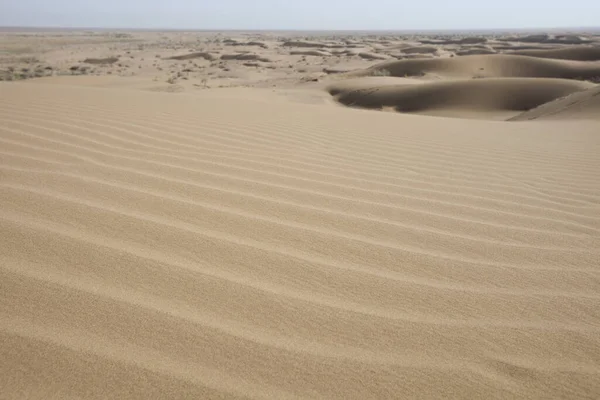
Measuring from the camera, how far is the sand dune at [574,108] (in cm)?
761

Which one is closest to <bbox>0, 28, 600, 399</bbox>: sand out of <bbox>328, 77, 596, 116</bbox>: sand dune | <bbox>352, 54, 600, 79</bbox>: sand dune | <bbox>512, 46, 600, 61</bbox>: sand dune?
<bbox>328, 77, 596, 116</bbox>: sand dune

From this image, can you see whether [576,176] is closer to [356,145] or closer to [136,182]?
[356,145]

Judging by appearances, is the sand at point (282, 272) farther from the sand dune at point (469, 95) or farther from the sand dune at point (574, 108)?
the sand dune at point (469, 95)

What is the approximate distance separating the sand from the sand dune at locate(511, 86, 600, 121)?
195 inches

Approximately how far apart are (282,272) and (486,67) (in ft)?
69.6

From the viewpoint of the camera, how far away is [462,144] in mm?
4312

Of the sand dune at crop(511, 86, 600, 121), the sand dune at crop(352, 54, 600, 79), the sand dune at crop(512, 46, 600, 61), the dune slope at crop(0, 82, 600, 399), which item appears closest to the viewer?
the dune slope at crop(0, 82, 600, 399)

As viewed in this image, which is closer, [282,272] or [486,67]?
[282,272]

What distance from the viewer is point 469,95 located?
12.1m

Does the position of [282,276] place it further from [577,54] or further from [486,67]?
[577,54]

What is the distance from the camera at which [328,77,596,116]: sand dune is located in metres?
11.6

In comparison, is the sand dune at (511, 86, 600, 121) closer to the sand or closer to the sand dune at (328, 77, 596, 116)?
the sand dune at (328, 77, 596, 116)

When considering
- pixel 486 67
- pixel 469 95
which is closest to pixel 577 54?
pixel 486 67

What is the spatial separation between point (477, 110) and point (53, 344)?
459 inches
